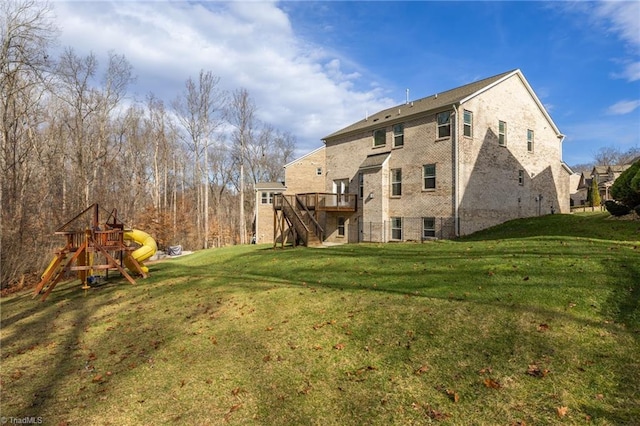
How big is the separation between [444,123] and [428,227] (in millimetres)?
6303

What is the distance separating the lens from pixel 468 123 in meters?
19.7

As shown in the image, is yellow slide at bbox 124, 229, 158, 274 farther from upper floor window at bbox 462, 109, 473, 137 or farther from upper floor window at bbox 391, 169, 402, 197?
upper floor window at bbox 462, 109, 473, 137

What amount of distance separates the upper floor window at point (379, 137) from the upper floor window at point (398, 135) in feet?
2.84

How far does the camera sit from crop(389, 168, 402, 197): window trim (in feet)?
72.8

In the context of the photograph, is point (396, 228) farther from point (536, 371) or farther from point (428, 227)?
point (536, 371)

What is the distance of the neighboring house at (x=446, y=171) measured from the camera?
64.2 feet

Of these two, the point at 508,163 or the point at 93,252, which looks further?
the point at 508,163

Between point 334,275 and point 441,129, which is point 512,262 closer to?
point 334,275

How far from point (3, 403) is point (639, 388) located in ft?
27.5

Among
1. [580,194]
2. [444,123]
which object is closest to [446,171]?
[444,123]

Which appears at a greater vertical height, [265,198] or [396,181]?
[396,181]

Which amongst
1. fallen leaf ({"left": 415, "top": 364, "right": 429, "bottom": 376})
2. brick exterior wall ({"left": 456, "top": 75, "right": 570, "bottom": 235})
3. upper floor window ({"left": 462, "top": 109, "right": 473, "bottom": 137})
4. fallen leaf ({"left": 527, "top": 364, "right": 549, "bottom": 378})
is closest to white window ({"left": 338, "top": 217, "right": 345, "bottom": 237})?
brick exterior wall ({"left": 456, "top": 75, "right": 570, "bottom": 235})

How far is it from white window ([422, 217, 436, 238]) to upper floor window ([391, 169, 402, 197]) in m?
2.73

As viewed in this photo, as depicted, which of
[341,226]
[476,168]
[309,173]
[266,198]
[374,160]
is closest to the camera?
[476,168]
